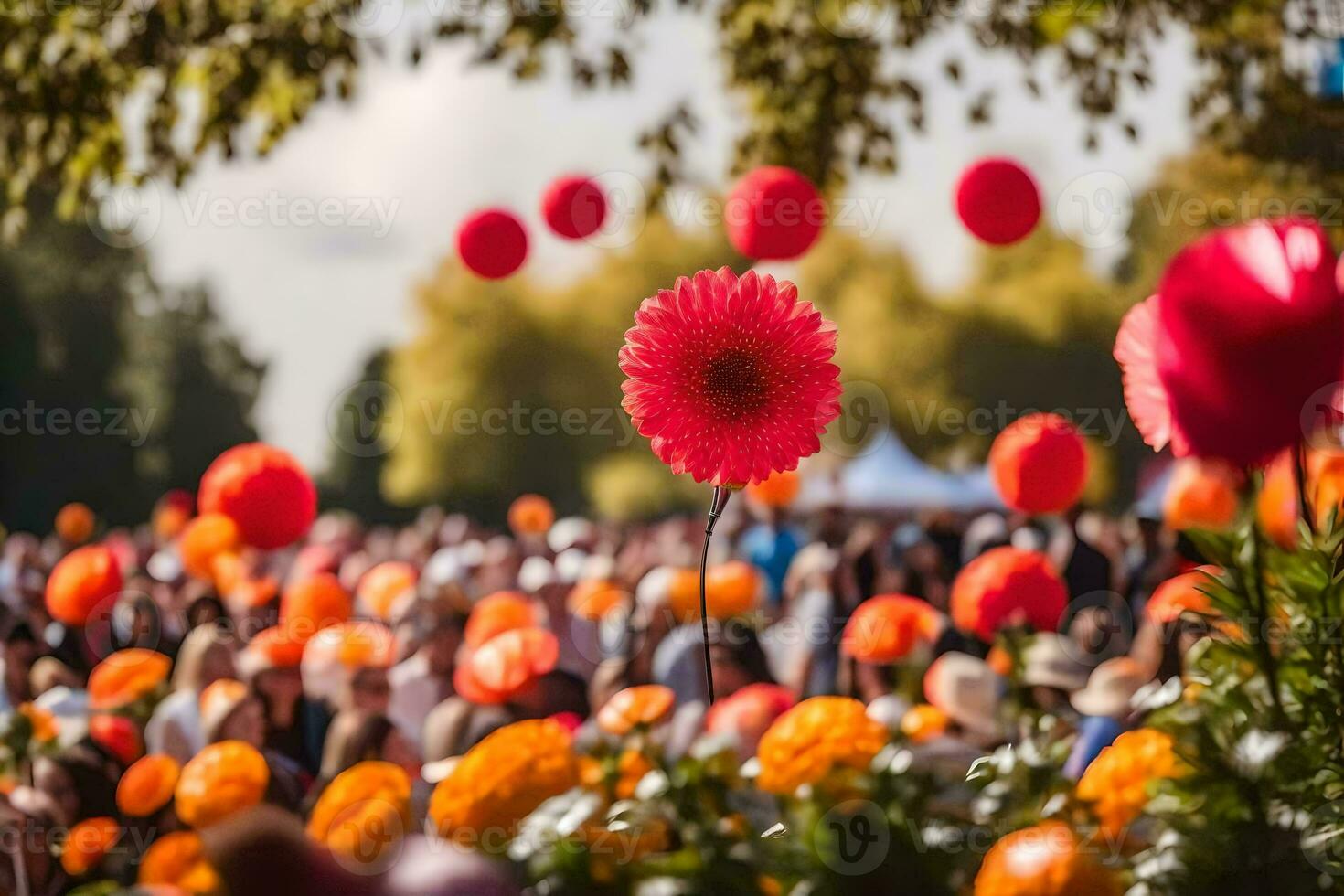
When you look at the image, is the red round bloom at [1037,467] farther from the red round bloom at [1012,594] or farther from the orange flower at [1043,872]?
the orange flower at [1043,872]

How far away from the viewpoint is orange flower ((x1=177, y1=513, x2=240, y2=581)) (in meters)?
5.98

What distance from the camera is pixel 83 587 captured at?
585 cm

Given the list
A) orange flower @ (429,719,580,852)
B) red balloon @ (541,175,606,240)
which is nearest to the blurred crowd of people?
orange flower @ (429,719,580,852)

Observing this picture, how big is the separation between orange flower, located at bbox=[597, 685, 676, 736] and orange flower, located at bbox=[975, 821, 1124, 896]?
13.5 inches

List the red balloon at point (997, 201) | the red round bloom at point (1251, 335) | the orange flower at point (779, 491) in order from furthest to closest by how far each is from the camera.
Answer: the orange flower at point (779, 491), the red balloon at point (997, 201), the red round bloom at point (1251, 335)

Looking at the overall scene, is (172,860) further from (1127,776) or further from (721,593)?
(721,593)

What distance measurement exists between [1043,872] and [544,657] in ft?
8.72

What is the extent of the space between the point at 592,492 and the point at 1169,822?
34.0 m

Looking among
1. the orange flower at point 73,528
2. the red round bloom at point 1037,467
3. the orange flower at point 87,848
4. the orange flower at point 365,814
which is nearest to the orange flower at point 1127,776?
the orange flower at point 365,814

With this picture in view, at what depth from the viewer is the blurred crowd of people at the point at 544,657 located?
3379 millimetres

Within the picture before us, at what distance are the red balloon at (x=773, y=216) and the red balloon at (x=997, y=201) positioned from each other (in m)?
0.43

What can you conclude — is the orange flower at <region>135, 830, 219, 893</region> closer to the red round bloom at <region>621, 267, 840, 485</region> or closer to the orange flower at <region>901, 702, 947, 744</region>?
the red round bloom at <region>621, 267, 840, 485</region>

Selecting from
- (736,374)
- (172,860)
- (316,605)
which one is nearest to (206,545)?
(316,605)

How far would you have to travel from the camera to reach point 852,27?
6.58 metres
